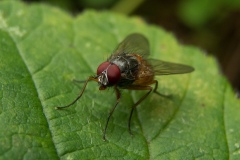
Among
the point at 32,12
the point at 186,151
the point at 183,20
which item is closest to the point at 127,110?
the point at 186,151

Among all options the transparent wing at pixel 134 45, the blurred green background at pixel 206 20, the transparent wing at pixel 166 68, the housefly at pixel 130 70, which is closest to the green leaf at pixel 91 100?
the housefly at pixel 130 70

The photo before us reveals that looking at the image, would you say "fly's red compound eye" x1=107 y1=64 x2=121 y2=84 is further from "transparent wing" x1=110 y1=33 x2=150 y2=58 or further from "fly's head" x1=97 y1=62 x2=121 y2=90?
"transparent wing" x1=110 y1=33 x2=150 y2=58

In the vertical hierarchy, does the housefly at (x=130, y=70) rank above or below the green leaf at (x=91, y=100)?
above

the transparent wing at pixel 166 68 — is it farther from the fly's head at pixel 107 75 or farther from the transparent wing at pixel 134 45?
the fly's head at pixel 107 75

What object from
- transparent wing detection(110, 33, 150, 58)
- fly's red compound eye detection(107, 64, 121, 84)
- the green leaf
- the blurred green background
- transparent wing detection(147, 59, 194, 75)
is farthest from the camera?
the blurred green background

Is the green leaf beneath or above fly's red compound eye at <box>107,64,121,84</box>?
beneath

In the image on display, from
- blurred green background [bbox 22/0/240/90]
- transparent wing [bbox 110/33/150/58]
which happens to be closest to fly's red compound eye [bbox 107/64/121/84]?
transparent wing [bbox 110/33/150/58]
